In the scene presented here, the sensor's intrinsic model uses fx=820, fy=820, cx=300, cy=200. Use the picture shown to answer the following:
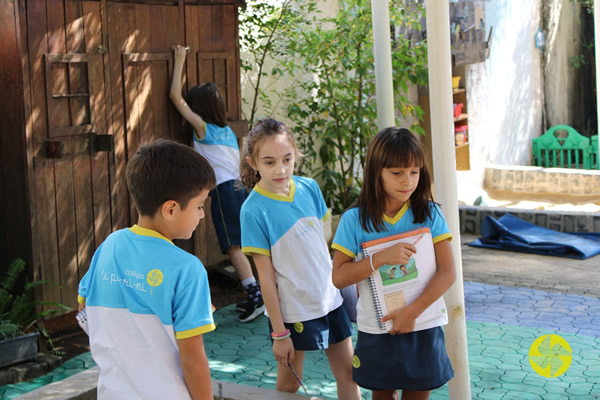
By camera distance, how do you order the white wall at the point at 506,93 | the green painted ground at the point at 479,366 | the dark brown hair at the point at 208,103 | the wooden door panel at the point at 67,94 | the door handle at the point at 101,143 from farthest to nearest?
1. the white wall at the point at 506,93
2. the dark brown hair at the point at 208,103
3. the door handle at the point at 101,143
4. the wooden door panel at the point at 67,94
5. the green painted ground at the point at 479,366

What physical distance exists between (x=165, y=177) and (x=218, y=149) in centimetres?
368

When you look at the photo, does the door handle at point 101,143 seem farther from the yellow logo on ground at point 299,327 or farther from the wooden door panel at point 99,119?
the yellow logo on ground at point 299,327

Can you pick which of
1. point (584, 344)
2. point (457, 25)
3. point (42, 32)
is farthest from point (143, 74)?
point (457, 25)

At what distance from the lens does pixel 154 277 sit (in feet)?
7.10

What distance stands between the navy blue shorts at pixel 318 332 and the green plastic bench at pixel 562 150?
11.3m

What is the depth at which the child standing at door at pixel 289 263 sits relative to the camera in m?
3.17

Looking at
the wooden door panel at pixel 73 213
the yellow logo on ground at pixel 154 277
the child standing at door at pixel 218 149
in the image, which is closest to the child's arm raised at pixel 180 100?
the child standing at door at pixel 218 149

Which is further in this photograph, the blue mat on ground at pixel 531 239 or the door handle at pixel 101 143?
the blue mat on ground at pixel 531 239

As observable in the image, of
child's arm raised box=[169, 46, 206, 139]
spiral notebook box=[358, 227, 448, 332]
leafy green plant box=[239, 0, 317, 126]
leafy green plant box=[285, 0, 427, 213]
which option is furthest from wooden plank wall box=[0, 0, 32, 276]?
leafy green plant box=[285, 0, 427, 213]

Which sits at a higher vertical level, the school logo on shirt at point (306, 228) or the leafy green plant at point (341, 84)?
the leafy green plant at point (341, 84)

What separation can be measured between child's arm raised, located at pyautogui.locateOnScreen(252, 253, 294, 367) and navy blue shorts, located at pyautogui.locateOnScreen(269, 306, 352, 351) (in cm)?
7

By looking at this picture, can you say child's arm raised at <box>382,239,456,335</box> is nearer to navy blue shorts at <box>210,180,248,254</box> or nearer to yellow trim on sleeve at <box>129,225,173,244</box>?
yellow trim on sleeve at <box>129,225,173,244</box>

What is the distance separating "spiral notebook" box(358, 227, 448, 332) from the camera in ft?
9.20

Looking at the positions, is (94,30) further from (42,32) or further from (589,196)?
(589,196)
